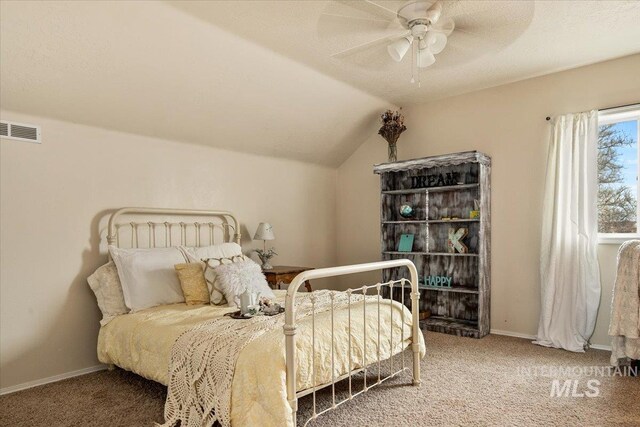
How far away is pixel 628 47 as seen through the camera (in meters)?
3.45

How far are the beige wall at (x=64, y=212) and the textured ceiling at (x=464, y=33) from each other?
4.54 ft

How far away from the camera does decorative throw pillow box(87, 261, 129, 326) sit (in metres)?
3.13

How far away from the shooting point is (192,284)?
3271mm

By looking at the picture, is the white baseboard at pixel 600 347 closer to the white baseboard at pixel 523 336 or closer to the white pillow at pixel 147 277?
the white baseboard at pixel 523 336

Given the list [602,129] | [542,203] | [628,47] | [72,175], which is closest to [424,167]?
[542,203]

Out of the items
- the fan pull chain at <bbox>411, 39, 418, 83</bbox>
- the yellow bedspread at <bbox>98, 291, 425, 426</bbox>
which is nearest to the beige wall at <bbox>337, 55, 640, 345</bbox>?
the fan pull chain at <bbox>411, 39, 418, 83</bbox>

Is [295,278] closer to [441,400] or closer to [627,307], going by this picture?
[441,400]

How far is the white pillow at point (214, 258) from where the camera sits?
10.5 feet

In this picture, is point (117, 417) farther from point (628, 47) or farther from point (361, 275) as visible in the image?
point (628, 47)

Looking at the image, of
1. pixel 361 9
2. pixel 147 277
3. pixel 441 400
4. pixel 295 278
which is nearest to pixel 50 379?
pixel 147 277

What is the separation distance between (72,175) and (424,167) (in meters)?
3.26

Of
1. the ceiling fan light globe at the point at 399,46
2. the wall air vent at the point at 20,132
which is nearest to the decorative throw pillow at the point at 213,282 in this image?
the wall air vent at the point at 20,132

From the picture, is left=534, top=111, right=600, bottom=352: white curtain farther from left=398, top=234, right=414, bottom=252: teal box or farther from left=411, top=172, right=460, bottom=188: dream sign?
left=398, top=234, right=414, bottom=252: teal box

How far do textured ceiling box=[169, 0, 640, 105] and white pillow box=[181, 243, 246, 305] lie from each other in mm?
1729
